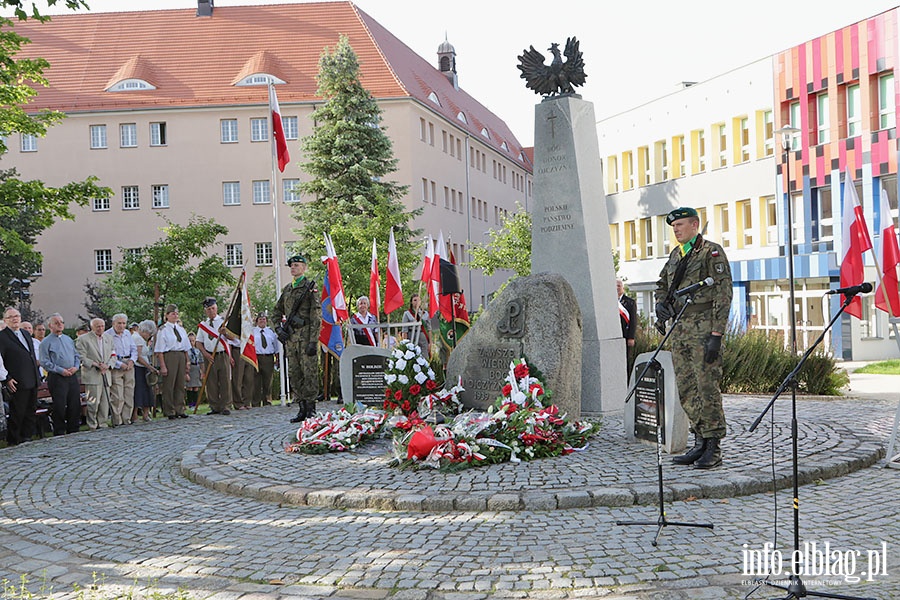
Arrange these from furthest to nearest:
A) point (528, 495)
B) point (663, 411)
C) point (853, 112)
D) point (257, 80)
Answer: point (257, 80)
point (853, 112)
point (663, 411)
point (528, 495)


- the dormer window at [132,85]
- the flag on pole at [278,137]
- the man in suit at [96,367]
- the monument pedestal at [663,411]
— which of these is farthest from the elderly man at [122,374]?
the dormer window at [132,85]

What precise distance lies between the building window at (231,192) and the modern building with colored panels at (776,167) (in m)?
22.7

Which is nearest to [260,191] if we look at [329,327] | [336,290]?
[329,327]

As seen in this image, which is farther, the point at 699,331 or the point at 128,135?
the point at 128,135

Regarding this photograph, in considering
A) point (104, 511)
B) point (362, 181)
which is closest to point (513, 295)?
point (104, 511)

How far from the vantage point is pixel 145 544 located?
6.51 metres

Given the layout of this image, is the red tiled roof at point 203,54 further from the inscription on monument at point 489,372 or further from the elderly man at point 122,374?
the inscription on monument at point 489,372

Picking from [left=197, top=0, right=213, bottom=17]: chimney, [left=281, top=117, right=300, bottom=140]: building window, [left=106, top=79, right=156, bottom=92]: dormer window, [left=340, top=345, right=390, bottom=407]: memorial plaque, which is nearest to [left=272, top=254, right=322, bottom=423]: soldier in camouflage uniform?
[left=340, top=345, right=390, bottom=407]: memorial plaque

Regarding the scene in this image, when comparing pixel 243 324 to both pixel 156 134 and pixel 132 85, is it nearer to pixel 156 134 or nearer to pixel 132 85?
pixel 156 134

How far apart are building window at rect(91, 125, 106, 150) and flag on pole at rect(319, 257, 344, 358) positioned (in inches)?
1624

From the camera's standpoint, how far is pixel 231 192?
53344 millimetres

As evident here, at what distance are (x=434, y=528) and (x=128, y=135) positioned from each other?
5108cm

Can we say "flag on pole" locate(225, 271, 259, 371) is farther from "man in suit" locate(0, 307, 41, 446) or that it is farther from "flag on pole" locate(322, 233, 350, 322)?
"man in suit" locate(0, 307, 41, 446)

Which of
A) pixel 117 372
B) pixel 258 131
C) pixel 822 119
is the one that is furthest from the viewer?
pixel 258 131
